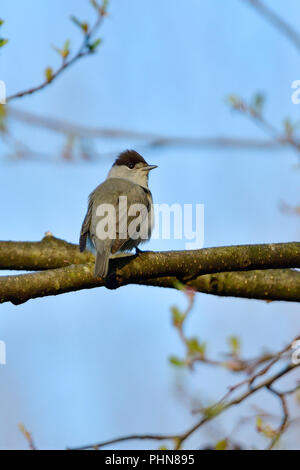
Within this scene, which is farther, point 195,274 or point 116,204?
point 116,204

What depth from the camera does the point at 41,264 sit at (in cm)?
569

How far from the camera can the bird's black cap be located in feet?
25.3

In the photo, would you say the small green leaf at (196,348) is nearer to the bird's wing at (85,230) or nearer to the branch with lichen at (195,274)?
the branch with lichen at (195,274)

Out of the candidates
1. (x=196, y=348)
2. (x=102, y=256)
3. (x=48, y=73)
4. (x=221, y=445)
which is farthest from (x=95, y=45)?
(x=221, y=445)

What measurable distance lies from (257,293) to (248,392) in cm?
194

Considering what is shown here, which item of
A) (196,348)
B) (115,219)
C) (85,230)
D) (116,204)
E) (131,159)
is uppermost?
(131,159)

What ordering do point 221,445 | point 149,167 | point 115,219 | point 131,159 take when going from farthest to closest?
point 131,159, point 149,167, point 115,219, point 221,445

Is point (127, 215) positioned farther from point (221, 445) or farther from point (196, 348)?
point (221, 445)

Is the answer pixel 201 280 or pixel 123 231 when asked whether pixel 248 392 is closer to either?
pixel 201 280

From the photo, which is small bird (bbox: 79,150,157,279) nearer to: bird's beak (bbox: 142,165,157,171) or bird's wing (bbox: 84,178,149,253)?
bird's wing (bbox: 84,178,149,253)

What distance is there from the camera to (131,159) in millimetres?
7730

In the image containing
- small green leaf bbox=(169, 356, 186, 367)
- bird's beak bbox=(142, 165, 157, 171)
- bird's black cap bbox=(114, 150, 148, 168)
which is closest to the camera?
small green leaf bbox=(169, 356, 186, 367)

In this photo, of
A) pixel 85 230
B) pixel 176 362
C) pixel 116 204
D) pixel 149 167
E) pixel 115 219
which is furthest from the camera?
pixel 149 167

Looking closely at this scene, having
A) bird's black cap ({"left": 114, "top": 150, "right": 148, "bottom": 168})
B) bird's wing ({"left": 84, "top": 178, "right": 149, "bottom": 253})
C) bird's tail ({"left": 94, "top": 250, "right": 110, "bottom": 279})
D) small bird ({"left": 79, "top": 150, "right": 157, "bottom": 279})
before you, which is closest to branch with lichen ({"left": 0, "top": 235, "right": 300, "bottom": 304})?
bird's tail ({"left": 94, "top": 250, "right": 110, "bottom": 279})
